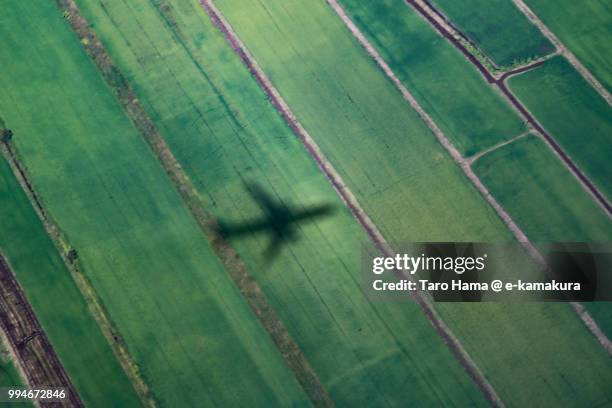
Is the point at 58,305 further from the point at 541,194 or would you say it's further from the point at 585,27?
the point at 585,27

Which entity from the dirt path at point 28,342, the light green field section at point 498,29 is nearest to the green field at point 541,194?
the light green field section at point 498,29

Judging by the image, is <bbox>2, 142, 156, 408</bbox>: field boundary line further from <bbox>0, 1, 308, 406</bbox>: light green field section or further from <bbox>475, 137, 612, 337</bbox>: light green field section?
<bbox>475, 137, 612, 337</bbox>: light green field section

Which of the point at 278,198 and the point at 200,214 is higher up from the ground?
the point at 200,214

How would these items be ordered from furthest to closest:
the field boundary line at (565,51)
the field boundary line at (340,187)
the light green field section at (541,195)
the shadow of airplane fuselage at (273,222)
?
the field boundary line at (565,51)
the light green field section at (541,195)
the shadow of airplane fuselage at (273,222)
the field boundary line at (340,187)

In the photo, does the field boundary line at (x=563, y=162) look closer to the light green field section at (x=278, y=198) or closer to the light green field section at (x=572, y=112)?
the light green field section at (x=572, y=112)

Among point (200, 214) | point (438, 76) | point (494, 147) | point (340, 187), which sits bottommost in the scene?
point (494, 147)

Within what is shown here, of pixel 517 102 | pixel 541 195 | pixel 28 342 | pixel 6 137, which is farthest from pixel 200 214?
pixel 517 102

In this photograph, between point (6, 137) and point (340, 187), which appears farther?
point (6, 137)
